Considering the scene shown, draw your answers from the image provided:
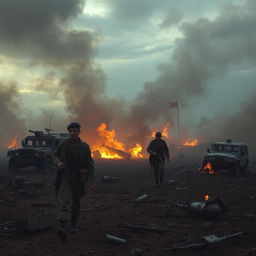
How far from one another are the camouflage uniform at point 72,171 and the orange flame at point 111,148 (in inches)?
1604

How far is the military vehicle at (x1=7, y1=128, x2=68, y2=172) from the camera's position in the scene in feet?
61.8

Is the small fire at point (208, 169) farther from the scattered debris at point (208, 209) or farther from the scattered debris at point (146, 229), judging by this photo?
the scattered debris at point (146, 229)

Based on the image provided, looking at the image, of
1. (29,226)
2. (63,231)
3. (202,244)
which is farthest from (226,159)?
(63,231)

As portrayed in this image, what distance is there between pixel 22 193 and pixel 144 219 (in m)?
5.40

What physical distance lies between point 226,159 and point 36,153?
33.5 ft

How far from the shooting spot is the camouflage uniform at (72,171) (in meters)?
5.68

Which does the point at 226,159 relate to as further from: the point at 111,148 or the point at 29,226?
the point at 111,148

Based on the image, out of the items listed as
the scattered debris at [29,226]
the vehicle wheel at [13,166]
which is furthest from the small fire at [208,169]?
the scattered debris at [29,226]

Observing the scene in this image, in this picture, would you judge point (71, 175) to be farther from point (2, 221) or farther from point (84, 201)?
point (84, 201)

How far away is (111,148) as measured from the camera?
4819 cm

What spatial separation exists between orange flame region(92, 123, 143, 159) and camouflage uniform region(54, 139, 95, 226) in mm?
40748

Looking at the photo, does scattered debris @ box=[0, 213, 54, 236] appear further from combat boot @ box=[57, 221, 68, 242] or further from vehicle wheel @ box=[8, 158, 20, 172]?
vehicle wheel @ box=[8, 158, 20, 172]

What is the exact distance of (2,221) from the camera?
7.15 metres

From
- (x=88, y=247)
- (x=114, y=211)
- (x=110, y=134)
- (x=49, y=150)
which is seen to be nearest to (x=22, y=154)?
(x=49, y=150)
